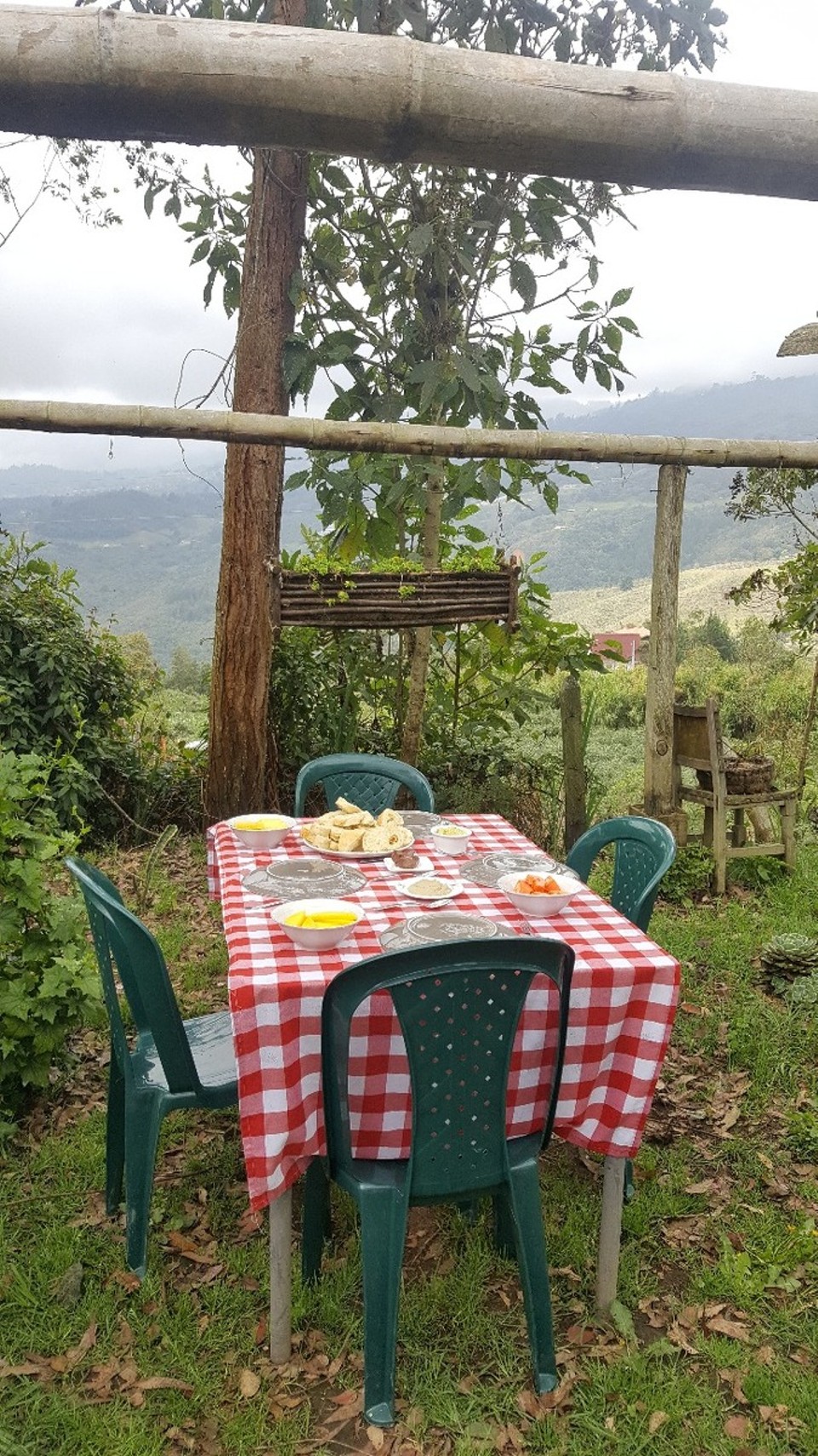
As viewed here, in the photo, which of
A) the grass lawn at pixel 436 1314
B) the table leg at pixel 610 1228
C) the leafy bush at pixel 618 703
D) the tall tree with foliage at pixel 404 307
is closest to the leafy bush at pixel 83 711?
the tall tree with foliage at pixel 404 307

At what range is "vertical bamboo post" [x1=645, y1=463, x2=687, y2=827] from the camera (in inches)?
170

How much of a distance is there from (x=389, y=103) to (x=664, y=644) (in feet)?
13.9

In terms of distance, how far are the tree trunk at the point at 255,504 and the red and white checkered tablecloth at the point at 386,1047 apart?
125 inches

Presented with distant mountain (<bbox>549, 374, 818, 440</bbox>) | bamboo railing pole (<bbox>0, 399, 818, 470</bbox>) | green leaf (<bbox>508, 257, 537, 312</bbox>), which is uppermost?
distant mountain (<bbox>549, 374, 818, 440</bbox>)

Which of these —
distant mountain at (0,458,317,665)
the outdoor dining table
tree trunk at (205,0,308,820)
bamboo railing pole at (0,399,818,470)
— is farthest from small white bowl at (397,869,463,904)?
tree trunk at (205,0,308,820)

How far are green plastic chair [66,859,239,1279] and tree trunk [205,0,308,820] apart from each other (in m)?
2.99

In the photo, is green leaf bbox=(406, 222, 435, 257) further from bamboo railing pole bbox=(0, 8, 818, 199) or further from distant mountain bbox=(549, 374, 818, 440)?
distant mountain bbox=(549, 374, 818, 440)

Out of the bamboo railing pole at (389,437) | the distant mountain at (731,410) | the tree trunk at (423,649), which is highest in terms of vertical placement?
the distant mountain at (731,410)

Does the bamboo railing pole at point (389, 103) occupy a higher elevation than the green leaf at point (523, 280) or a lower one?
lower

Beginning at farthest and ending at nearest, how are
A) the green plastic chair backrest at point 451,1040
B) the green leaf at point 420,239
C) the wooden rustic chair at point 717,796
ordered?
the wooden rustic chair at point 717,796
the green leaf at point 420,239
the green plastic chair backrest at point 451,1040

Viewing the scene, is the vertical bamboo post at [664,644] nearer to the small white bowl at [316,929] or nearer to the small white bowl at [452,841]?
the small white bowl at [452,841]

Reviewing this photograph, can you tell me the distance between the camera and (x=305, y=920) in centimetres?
225

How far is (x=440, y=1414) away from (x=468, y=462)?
401cm

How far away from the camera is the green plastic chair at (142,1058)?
2.21m
